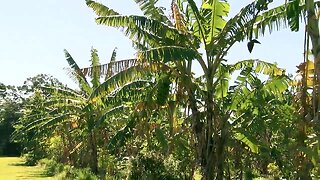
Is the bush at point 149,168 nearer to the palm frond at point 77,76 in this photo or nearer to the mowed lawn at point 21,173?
the palm frond at point 77,76

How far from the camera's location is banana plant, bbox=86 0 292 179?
9.89m

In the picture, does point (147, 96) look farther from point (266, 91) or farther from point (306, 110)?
point (306, 110)

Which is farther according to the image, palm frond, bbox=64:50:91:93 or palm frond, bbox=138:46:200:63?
palm frond, bbox=64:50:91:93

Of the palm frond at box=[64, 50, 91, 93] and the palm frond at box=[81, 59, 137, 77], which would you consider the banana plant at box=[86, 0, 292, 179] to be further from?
the palm frond at box=[64, 50, 91, 93]

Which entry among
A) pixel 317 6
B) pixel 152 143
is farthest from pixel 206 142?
pixel 152 143

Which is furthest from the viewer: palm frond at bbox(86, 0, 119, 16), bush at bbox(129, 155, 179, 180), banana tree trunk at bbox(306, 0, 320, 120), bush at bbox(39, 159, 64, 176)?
bush at bbox(39, 159, 64, 176)

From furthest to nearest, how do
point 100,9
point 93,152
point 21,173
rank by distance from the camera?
point 21,173 < point 93,152 < point 100,9

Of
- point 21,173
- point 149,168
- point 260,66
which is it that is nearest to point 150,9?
point 260,66

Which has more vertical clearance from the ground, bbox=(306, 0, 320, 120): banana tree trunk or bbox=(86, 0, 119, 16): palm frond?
bbox=(86, 0, 119, 16): palm frond

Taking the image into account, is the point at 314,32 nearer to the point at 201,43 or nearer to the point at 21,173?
the point at 201,43

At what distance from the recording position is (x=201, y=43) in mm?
10930

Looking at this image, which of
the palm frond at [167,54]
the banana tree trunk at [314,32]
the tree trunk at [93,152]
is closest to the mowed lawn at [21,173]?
the tree trunk at [93,152]

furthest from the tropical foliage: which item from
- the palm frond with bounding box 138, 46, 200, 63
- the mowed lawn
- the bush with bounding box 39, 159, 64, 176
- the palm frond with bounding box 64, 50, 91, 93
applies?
the mowed lawn

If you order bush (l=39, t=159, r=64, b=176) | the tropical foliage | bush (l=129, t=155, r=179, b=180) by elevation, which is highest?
the tropical foliage
